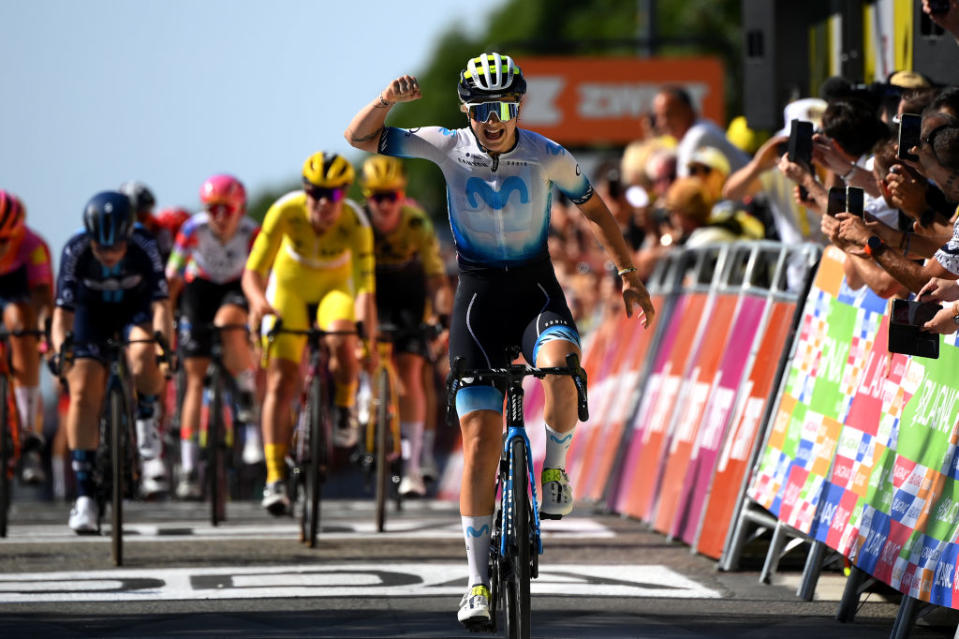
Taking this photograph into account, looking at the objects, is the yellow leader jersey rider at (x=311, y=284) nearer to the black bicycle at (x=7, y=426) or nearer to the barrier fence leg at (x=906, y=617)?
the black bicycle at (x=7, y=426)

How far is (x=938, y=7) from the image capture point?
8.38 meters

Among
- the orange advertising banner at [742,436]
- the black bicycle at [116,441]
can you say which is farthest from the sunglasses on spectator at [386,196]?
the orange advertising banner at [742,436]

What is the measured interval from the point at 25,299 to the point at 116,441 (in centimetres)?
384

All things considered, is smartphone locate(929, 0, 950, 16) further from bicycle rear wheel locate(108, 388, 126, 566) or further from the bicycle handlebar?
bicycle rear wheel locate(108, 388, 126, 566)

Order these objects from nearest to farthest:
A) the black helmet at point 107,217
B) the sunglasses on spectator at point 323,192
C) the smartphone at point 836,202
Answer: the smartphone at point 836,202
the black helmet at point 107,217
the sunglasses on spectator at point 323,192

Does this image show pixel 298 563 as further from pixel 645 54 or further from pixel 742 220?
pixel 645 54

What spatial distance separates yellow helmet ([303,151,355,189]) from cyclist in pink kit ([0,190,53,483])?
2730 millimetres

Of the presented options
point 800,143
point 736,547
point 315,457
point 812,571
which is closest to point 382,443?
point 315,457

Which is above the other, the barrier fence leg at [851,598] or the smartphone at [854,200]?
the smartphone at [854,200]

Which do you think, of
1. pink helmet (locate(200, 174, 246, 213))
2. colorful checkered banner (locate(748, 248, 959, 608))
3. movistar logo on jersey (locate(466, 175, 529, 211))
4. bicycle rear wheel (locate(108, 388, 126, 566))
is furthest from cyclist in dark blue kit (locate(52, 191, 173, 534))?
colorful checkered banner (locate(748, 248, 959, 608))

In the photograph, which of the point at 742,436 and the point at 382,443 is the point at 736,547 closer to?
the point at 742,436

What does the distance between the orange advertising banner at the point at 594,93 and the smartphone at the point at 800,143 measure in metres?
26.6

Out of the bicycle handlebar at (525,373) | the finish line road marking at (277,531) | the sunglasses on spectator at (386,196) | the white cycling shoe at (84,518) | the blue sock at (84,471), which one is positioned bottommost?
the finish line road marking at (277,531)

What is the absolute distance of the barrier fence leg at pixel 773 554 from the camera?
31.7 ft
